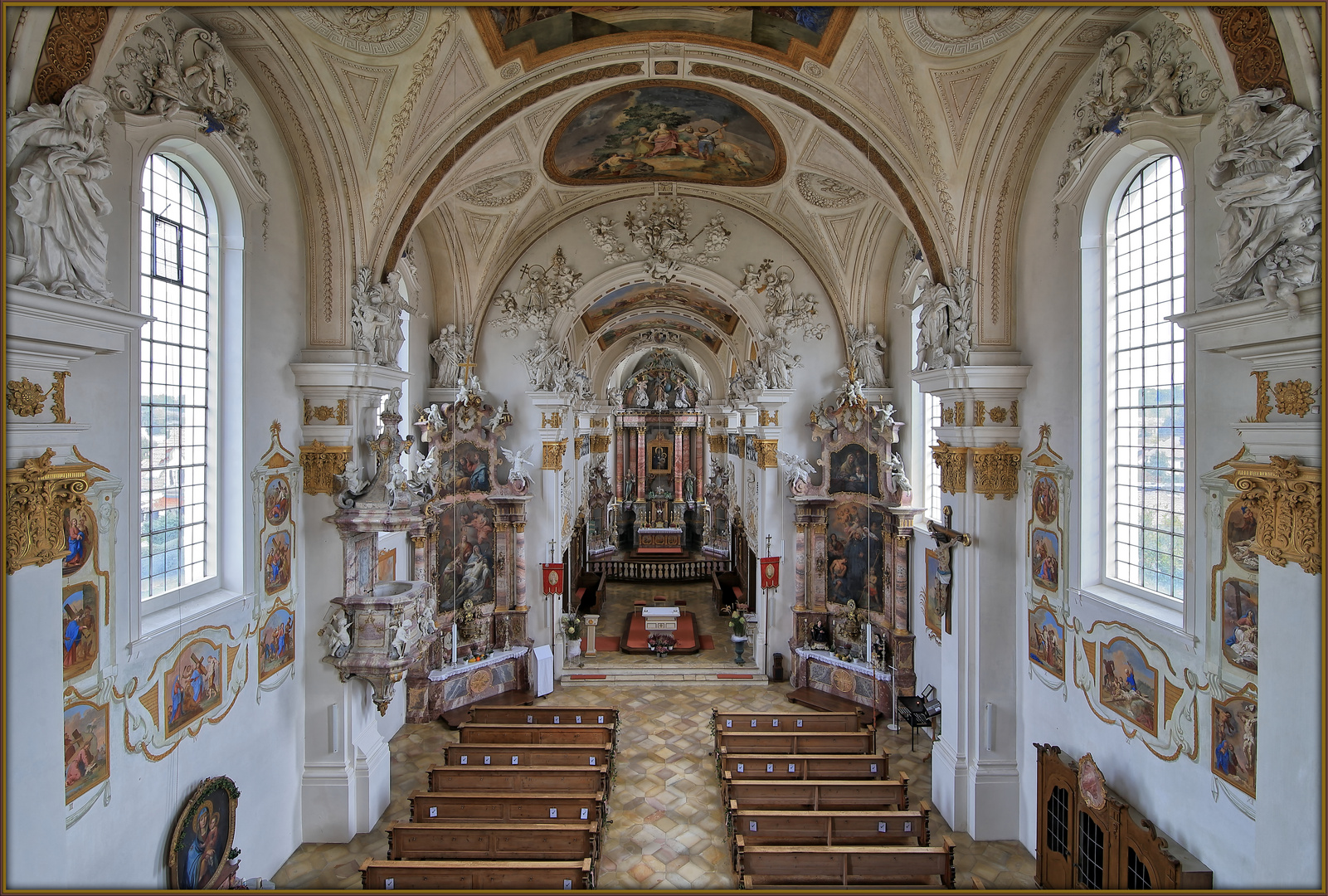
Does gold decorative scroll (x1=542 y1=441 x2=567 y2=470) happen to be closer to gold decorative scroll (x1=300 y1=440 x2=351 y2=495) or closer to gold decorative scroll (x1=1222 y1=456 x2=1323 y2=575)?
gold decorative scroll (x1=300 y1=440 x2=351 y2=495)

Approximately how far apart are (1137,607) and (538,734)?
9839 millimetres

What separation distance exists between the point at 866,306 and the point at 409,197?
10.8 metres

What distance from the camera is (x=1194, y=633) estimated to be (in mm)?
7098

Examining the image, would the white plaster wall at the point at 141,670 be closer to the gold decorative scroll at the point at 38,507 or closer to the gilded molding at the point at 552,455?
the gold decorative scroll at the point at 38,507

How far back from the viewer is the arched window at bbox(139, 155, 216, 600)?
25.1 feet

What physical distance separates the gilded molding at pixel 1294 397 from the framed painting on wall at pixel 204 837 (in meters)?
11.6

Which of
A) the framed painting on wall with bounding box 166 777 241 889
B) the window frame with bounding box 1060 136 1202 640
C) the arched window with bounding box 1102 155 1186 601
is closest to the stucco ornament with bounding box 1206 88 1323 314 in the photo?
the arched window with bounding box 1102 155 1186 601

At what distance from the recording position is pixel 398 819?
448 inches

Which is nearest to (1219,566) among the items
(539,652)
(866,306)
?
(866,306)

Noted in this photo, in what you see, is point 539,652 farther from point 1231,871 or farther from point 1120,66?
point 1120,66

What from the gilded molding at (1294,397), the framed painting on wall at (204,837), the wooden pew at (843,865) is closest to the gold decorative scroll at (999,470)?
the gilded molding at (1294,397)

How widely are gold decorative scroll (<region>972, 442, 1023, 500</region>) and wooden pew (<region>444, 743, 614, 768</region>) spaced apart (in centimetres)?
794

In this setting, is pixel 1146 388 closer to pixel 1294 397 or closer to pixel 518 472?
pixel 1294 397

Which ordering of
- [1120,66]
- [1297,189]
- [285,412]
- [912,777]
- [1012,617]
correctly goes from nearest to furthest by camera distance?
[1297,189]
[1120,66]
[285,412]
[1012,617]
[912,777]
